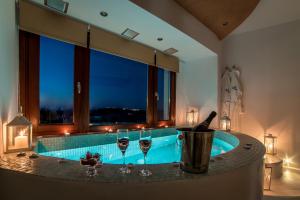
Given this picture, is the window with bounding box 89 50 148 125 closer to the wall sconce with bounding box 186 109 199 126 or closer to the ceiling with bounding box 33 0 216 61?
the ceiling with bounding box 33 0 216 61

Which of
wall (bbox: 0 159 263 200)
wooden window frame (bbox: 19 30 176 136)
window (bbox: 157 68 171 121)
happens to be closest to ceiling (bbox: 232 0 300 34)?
window (bbox: 157 68 171 121)

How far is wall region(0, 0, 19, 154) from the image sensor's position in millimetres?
1502

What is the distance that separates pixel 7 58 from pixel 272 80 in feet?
13.5

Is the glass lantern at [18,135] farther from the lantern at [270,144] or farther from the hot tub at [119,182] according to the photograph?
the lantern at [270,144]

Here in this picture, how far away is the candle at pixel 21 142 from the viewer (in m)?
1.49

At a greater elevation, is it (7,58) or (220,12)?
(220,12)

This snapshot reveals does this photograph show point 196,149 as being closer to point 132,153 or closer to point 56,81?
point 132,153

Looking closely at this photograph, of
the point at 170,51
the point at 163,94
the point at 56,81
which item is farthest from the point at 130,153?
the point at 163,94

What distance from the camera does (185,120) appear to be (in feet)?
14.6

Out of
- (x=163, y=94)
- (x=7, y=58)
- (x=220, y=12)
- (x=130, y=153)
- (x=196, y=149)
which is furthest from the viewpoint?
(x=163, y=94)

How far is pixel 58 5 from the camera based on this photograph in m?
2.15

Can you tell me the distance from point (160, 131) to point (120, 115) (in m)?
0.84

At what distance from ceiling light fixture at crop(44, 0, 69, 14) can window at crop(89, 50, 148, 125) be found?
0.79m

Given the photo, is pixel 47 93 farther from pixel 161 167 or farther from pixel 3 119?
pixel 161 167
